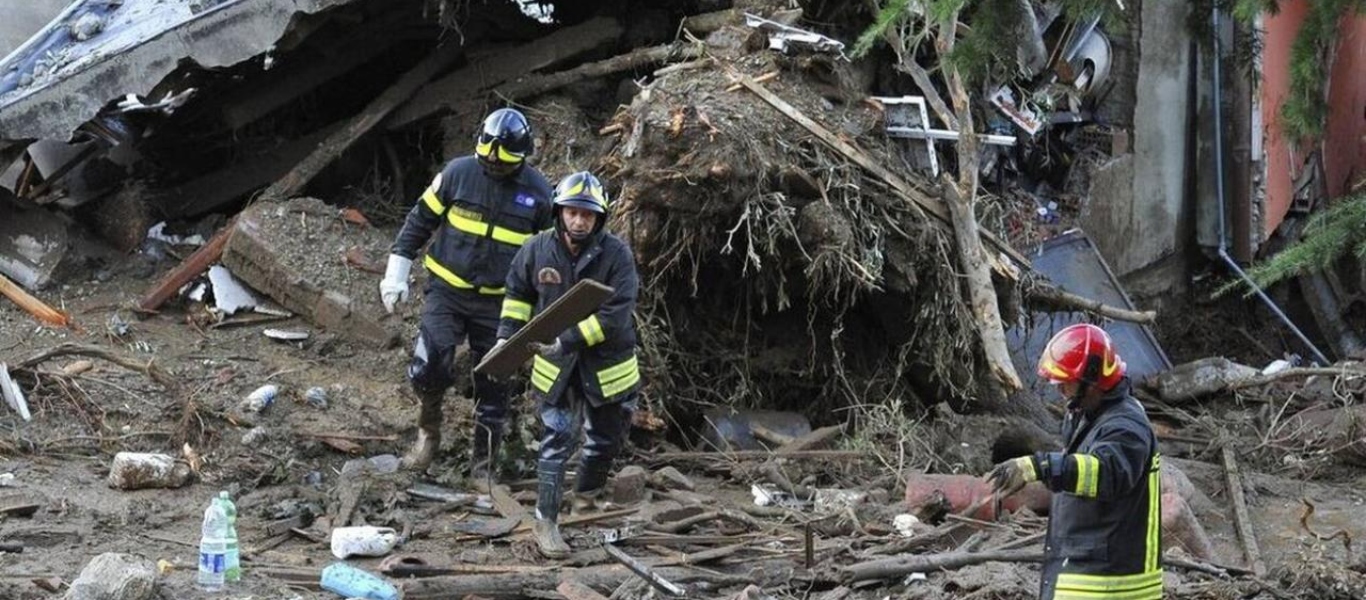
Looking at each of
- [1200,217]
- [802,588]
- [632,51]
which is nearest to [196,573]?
[802,588]

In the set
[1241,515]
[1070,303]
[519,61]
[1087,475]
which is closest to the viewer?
[1087,475]

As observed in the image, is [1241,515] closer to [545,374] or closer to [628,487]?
[628,487]

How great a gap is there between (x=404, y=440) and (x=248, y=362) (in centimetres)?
126

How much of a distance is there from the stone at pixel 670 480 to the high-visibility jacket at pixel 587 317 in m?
1.10

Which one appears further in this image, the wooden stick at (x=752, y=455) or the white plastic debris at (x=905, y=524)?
the wooden stick at (x=752, y=455)

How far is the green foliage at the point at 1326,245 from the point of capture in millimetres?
4422

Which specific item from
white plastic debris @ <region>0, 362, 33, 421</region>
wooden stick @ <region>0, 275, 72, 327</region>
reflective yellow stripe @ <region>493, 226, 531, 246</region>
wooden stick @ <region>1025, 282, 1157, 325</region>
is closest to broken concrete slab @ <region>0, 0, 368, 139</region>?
wooden stick @ <region>0, 275, 72, 327</region>

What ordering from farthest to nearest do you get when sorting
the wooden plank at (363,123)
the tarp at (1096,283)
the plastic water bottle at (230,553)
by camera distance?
the tarp at (1096,283)
the wooden plank at (363,123)
the plastic water bottle at (230,553)

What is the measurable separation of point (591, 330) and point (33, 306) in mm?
4366

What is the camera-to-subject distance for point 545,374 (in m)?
7.62

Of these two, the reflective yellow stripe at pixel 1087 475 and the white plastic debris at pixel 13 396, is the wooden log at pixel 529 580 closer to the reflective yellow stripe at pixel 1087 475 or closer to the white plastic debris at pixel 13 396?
the reflective yellow stripe at pixel 1087 475

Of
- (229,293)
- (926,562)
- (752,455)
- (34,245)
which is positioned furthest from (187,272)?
(926,562)

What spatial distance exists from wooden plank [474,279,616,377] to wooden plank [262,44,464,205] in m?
4.07

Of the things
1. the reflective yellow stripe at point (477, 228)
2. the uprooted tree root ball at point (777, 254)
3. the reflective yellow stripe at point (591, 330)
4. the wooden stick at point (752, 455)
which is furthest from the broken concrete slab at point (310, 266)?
the reflective yellow stripe at point (591, 330)
